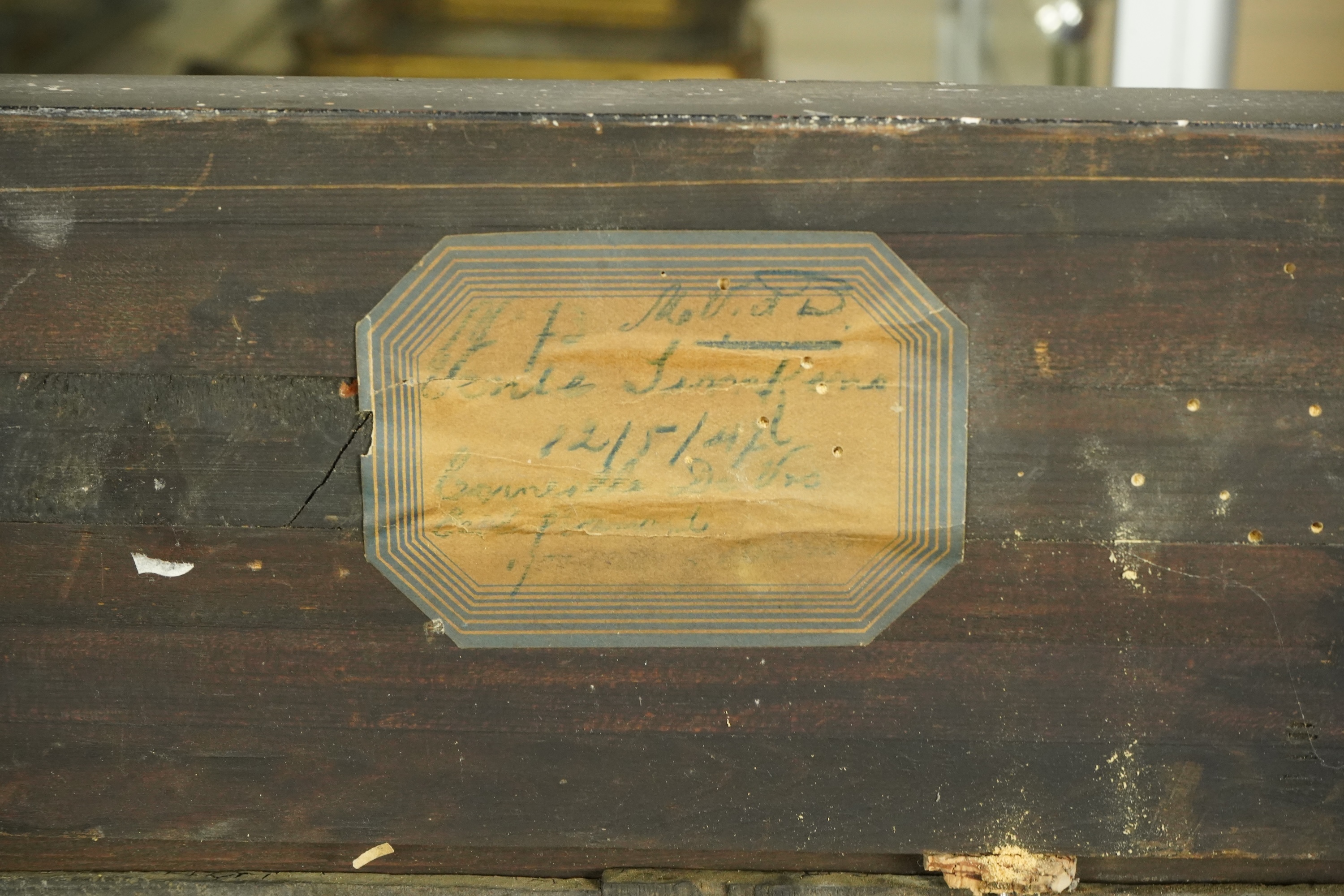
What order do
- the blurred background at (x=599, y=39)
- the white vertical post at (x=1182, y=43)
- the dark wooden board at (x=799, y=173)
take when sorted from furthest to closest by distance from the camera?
the blurred background at (x=599, y=39) < the white vertical post at (x=1182, y=43) < the dark wooden board at (x=799, y=173)

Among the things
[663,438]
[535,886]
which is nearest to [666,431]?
[663,438]

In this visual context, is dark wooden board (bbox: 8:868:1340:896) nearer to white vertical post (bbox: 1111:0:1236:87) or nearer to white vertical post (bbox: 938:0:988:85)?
white vertical post (bbox: 1111:0:1236:87)

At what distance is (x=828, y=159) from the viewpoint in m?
0.60

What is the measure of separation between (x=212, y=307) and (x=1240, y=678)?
0.78 m

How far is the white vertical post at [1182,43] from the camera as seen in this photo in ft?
2.82

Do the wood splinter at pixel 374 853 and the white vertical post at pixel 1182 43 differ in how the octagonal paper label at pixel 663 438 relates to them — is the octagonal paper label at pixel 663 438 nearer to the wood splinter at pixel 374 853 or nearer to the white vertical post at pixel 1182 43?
the wood splinter at pixel 374 853

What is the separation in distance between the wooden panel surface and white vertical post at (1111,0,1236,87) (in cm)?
31

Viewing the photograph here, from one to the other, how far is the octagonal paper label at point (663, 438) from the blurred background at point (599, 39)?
53 centimetres

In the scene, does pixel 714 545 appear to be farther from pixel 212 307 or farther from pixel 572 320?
pixel 212 307

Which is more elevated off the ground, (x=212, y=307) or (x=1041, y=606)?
(x=212, y=307)

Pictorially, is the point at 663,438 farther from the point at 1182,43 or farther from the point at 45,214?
the point at 1182,43

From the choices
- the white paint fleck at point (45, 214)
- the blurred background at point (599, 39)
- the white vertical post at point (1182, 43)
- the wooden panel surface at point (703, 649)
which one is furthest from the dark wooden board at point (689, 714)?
the blurred background at point (599, 39)

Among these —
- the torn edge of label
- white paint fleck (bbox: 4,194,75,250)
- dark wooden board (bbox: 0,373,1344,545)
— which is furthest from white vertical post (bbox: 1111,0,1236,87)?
white paint fleck (bbox: 4,194,75,250)

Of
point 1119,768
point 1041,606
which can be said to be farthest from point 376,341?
point 1119,768
